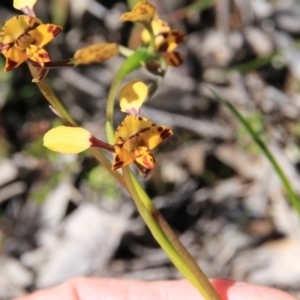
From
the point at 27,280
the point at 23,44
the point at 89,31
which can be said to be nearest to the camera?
the point at 23,44

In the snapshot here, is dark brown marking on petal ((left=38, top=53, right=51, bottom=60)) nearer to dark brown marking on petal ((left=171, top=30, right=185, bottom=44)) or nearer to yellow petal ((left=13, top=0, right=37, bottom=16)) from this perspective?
yellow petal ((left=13, top=0, right=37, bottom=16))

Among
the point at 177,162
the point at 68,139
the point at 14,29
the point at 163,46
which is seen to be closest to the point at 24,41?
the point at 14,29

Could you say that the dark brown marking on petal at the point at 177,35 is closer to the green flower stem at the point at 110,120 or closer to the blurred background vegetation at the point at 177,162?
the green flower stem at the point at 110,120

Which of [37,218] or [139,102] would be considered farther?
[37,218]

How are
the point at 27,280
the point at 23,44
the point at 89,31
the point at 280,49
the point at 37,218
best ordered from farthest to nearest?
1. the point at 89,31
2. the point at 280,49
3. the point at 37,218
4. the point at 27,280
5. the point at 23,44

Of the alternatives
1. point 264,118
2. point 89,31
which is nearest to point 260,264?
point 264,118

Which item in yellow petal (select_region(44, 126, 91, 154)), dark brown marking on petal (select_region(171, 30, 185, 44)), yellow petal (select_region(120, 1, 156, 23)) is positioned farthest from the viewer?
dark brown marking on petal (select_region(171, 30, 185, 44))

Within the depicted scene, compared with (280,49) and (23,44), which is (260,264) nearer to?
(280,49)

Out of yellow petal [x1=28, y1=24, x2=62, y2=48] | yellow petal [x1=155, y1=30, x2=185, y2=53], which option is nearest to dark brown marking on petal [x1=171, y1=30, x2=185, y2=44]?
yellow petal [x1=155, y1=30, x2=185, y2=53]
